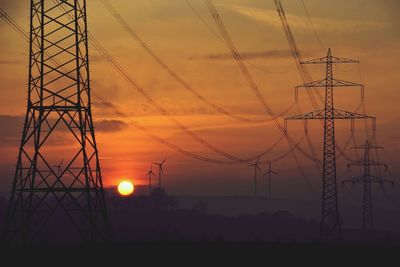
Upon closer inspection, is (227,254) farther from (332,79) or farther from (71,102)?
(332,79)

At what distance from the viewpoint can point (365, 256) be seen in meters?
42.9

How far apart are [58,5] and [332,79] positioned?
110ft

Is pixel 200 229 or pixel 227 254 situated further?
pixel 200 229

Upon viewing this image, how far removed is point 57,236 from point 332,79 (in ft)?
205

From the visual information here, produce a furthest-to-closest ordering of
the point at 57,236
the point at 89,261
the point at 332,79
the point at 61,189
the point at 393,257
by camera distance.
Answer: the point at 57,236 < the point at 332,79 < the point at 61,189 < the point at 393,257 < the point at 89,261

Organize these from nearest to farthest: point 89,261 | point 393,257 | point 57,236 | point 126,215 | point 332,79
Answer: point 89,261 < point 393,257 < point 332,79 < point 57,236 < point 126,215

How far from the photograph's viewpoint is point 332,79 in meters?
74.9

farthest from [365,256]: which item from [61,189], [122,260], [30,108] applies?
[30,108]

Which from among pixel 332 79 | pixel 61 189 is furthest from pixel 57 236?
pixel 61 189

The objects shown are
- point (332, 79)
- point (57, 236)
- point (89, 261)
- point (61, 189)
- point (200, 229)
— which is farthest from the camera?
point (200, 229)

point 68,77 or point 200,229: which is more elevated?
point 68,77

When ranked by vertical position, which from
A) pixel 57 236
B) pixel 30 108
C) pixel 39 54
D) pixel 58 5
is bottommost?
pixel 57 236

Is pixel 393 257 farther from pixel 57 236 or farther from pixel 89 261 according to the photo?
pixel 57 236

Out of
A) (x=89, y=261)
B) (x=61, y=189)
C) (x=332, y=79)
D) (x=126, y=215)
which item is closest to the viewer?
(x=89, y=261)
